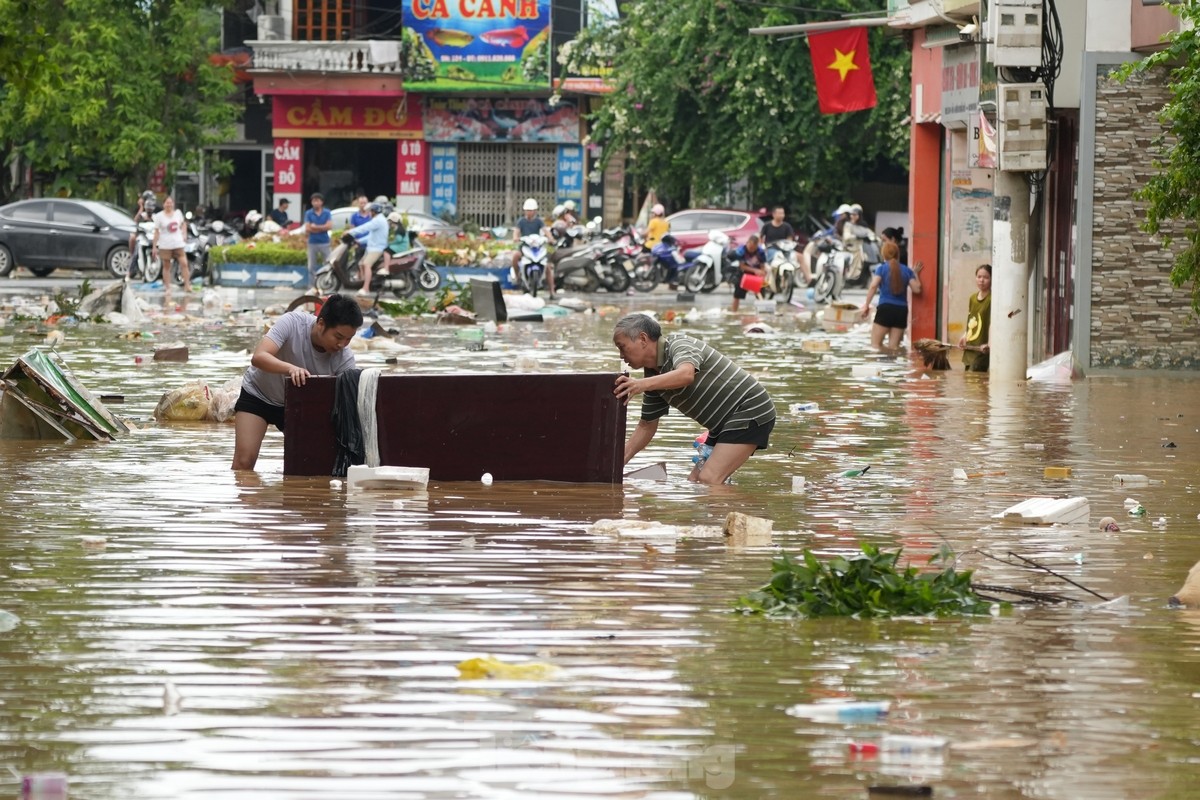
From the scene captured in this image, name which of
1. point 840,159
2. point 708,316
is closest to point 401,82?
point 840,159

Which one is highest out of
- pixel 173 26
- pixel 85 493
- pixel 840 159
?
pixel 173 26

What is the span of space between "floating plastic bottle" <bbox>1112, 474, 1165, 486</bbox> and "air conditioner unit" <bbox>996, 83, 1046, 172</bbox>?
7158 mm

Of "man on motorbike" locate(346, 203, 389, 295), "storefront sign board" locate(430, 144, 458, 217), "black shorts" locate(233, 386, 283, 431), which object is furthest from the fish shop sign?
"black shorts" locate(233, 386, 283, 431)

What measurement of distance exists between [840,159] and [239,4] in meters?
17.1

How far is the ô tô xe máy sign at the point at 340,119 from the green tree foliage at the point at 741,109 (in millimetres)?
6364

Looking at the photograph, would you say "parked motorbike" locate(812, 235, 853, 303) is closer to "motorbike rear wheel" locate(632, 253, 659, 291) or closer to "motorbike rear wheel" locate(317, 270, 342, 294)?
"motorbike rear wheel" locate(632, 253, 659, 291)

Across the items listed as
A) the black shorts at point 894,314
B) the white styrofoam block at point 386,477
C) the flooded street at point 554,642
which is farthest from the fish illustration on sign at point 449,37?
the white styrofoam block at point 386,477

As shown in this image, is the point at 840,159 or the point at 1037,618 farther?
the point at 840,159

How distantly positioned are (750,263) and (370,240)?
573 centimetres

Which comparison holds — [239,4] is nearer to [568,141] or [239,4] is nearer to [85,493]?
[568,141]

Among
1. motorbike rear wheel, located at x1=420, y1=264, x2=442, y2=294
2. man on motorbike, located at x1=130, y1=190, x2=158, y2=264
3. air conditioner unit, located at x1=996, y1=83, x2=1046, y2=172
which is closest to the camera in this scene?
air conditioner unit, located at x1=996, y1=83, x2=1046, y2=172

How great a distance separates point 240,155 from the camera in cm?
5044

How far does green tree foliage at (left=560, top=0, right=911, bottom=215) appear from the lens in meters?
39.0

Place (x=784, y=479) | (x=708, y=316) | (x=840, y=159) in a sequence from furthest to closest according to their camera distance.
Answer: (x=840, y=159), (x=708, y=316), (x=784, y=479)
